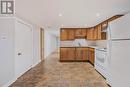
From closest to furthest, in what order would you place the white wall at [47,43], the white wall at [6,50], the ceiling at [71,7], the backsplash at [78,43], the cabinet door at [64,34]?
the ceiling at [71,7] < the white wall at [6,50] < the cabinet door at [64,34] < the backsplash at [78,43] < the white wall at [47,43]

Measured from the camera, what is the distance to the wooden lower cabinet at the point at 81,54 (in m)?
9.21

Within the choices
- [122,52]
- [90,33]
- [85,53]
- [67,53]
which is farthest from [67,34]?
[122,52]

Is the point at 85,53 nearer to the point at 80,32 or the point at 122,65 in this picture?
the point at 80,32

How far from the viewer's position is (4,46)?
4852mm

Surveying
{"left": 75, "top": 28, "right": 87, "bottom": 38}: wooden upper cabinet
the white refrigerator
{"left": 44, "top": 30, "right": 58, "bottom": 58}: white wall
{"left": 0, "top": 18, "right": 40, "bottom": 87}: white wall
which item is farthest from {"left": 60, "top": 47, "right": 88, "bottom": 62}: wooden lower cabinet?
the white refrigerator

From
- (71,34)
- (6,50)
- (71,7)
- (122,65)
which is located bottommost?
(122,65)

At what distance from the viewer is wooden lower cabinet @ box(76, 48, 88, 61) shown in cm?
921

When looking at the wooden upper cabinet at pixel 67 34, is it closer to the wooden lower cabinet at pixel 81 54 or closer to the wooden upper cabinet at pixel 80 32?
the wooden upper cabinet at pixel 80 32

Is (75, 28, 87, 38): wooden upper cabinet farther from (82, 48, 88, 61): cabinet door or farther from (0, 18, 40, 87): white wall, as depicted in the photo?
(0, 18, 40, 87): white wall

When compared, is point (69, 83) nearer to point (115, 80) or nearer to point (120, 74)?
point (115, 80)

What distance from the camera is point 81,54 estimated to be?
9234 millimetres

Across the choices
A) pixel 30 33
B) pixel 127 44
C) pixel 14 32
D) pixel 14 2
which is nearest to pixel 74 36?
pixel 30 33

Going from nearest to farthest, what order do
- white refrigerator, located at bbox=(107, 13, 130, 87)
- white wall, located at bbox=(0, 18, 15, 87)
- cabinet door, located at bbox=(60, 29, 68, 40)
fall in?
white refrigerator, located at bbox=(107, 13, 130, 87)
white wall, located at bbox=(0, 18, 15, 87)
cabinet door, located at bbox=(60, 29, 68, 40)

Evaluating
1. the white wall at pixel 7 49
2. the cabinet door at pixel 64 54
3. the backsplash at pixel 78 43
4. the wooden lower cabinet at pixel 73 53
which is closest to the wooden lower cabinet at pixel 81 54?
the wooden lower cabinet at pixel 73 53
